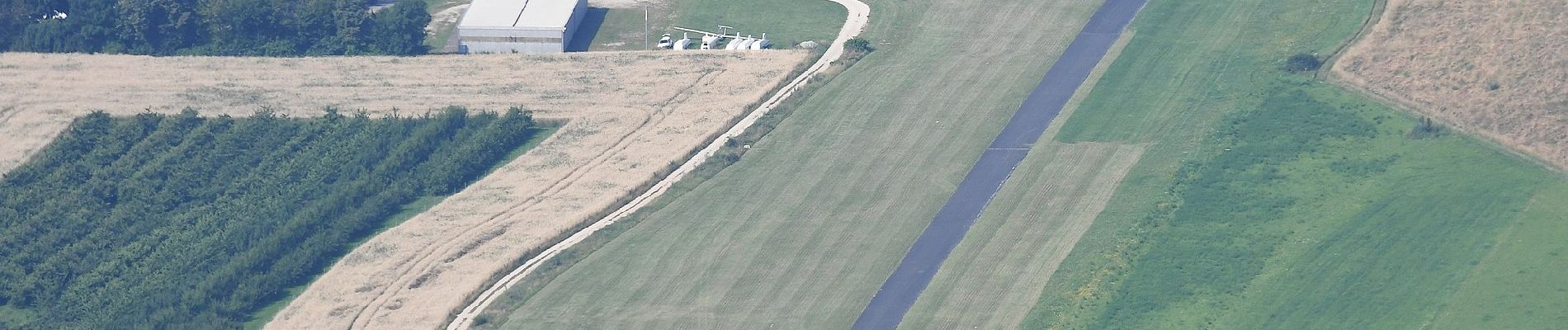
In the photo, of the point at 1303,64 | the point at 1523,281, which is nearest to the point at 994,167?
the point at 1303,64

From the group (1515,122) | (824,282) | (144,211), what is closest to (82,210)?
(144,211)

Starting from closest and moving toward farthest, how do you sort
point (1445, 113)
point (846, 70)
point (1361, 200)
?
point (1361, 200), point (1445, 113), point (846, 70)

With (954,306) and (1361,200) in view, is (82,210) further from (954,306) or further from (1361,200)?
(1361,200)

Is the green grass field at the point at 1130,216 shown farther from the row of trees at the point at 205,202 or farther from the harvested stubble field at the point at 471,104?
the row of trees at the point at 205,202

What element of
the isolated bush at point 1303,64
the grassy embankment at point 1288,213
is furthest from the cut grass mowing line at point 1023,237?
the isolated bush at point 1303,64

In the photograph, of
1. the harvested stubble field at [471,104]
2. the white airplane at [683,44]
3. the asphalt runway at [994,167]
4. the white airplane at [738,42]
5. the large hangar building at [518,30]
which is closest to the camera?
the asphalt runway at [994,167]

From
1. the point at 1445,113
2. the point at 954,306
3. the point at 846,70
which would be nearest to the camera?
the point at 954,306

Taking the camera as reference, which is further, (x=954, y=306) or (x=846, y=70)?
(x=846, y=70)
